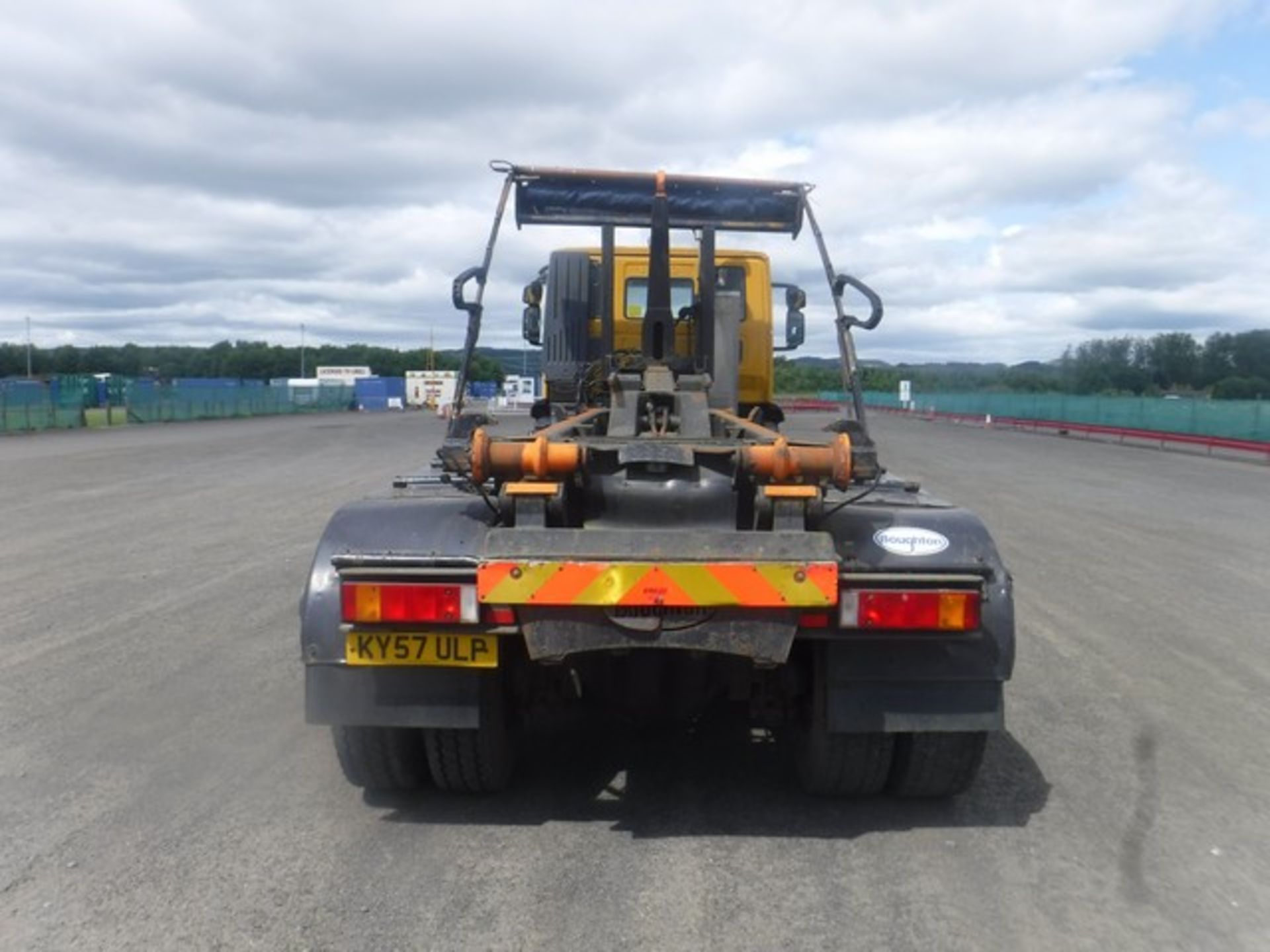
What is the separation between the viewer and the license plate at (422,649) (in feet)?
13.9

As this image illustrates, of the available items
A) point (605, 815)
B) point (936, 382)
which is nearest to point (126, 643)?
point (605, 815)

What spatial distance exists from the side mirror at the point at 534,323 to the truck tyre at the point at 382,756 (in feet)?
13.0

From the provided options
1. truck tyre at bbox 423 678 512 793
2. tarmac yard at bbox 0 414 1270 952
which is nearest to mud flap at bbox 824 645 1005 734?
tarmac yard at bbox 0 414 1270 952

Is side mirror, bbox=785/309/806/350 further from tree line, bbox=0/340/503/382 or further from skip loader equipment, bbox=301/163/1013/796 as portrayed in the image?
tree line, bbox=0/340/503/382

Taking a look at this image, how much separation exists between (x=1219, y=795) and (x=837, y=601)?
2.24 m

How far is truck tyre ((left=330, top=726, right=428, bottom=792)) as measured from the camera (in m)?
4.66

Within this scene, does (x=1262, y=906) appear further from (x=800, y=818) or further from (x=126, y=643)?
(x=126, y=643)

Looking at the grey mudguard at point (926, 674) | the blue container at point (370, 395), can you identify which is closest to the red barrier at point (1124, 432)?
the grey mudguard at point (926, 674)

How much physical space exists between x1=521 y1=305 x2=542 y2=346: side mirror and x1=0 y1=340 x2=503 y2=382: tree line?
95389 millimetres

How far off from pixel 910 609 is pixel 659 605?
0.86 meters

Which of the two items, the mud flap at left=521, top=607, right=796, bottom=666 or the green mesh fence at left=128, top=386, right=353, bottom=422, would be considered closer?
the mud flap at left=521, top=607, right=796, bottom=666

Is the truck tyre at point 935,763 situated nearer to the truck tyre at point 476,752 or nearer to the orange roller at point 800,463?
the orange roller at point 800,463

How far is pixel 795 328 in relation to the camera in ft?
27.1

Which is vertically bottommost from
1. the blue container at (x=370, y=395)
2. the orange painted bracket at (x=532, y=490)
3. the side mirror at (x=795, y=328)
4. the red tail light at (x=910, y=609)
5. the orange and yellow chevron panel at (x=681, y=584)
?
the blue container at (x=370, y=395)
